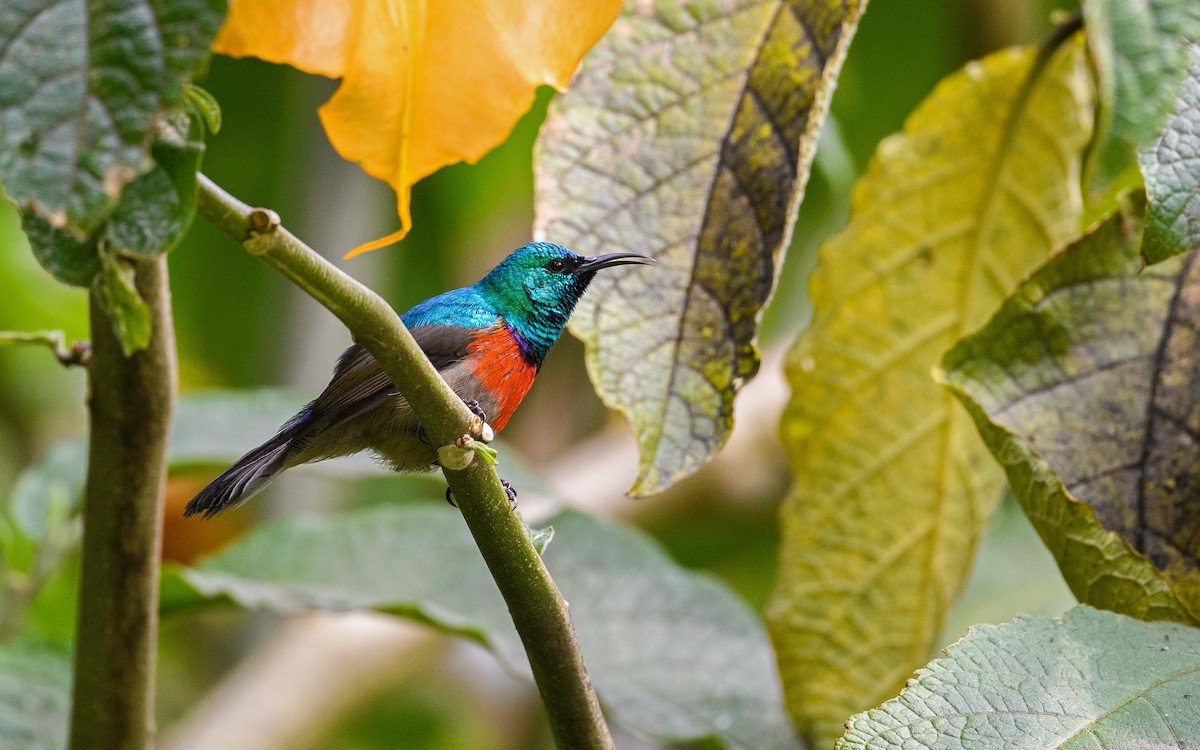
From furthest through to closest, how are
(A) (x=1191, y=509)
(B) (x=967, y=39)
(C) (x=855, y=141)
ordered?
(C) (x=855, y=141)
(B) (x=967, y=39)
(A) (x=1191, y=509)

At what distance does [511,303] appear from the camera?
1.35 metres

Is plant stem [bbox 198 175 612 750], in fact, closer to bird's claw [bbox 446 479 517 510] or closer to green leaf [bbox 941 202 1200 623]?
bird's claw [bbox 446 479 517 510]

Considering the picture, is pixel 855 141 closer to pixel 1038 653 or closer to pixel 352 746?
pixel 1038 653

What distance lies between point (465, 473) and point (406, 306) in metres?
2.21

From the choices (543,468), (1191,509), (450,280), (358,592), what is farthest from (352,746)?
(1191,509)

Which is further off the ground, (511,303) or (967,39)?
(967,39)

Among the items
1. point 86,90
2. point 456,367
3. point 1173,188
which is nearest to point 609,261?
point 456,367

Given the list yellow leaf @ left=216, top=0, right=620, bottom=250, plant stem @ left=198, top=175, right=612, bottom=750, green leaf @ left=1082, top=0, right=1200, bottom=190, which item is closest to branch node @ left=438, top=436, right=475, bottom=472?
plant stem @ left=198, top=175, right=612, bottom=750

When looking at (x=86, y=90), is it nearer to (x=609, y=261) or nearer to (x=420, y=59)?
(x=420, y=59)

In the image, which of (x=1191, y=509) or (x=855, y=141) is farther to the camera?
(x=855, y=141)

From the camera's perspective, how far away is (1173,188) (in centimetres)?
84

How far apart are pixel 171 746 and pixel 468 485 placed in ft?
5.08

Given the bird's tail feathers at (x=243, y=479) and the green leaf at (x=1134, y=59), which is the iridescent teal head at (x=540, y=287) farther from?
the green leaf at (x=1134, y=59)

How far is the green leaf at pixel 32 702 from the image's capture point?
148cm
